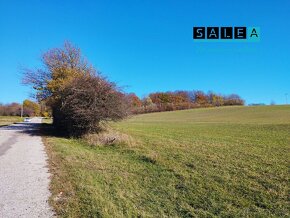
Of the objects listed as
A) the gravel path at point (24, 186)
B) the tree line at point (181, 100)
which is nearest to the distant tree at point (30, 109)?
the tree line at point (181, 100)

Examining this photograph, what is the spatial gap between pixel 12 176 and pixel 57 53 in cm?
2598

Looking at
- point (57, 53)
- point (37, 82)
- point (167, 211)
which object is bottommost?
point (167, 211)

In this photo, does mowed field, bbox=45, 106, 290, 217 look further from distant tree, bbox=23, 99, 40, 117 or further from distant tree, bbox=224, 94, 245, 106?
distant tree, bbox=23, 99, 40, 117

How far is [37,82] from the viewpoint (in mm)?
31891

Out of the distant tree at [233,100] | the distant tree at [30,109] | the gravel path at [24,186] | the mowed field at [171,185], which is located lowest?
the mowed field at [171,185]

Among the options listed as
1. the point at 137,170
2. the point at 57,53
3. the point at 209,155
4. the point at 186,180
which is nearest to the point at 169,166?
the point at 137,170

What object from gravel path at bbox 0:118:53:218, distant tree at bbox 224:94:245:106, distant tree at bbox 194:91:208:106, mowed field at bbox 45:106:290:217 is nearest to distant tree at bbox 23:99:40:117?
distant tree at bbox 194:91:208:106

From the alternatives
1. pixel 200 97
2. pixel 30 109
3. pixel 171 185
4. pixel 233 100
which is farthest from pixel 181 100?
pixel 171 185

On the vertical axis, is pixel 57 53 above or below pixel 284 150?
above

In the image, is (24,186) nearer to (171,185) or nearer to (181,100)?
(171,185)

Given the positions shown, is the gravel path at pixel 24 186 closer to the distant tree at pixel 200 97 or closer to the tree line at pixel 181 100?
the tree line at pixel 181 100

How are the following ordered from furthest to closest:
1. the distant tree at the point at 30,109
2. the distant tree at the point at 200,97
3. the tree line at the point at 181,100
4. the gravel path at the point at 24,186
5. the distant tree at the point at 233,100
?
the distant tree at the point at 200,97 < the distant tree at the point at 30,109 < the distant tree at the point at 233,100 < the tree line at the point at 181,100 < the gravel path at the point at 24,186

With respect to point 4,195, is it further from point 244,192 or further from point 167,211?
point 244,192

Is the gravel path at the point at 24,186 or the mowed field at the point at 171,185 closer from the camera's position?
the gravel path at the point at 24,186
